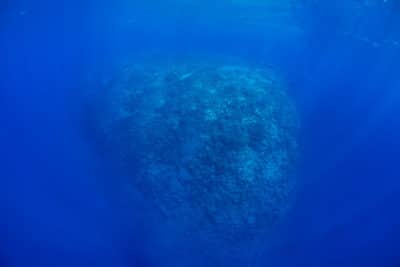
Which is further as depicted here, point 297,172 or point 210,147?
point 297,172

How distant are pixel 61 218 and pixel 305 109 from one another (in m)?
10.6

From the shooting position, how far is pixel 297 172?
1134 cm

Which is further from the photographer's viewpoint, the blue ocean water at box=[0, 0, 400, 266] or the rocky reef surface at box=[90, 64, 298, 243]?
the blue ocean water at box=[0, 0, 400, 266]

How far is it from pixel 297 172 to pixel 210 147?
355cm

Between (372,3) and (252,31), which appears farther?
(252,31)

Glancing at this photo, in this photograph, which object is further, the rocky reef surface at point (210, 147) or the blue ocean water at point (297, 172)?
the blue ocean water at point (297, 172)

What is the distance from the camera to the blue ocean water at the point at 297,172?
32.9 feet

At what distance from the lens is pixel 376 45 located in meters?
21.5

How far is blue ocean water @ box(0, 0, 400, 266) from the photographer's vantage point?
10.0 m

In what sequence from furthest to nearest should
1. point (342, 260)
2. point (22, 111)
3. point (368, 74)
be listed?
point (368, 74), point (22, 111), point (342, 260)

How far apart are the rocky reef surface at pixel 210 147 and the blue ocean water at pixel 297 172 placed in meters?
0.85

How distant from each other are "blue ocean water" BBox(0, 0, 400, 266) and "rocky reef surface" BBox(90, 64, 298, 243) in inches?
33.4

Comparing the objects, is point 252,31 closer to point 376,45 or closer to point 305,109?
point 376,45

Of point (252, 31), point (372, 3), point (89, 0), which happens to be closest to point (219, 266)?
point (372, 3)
